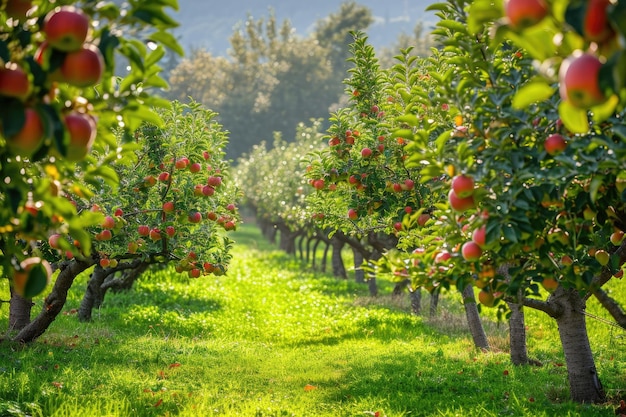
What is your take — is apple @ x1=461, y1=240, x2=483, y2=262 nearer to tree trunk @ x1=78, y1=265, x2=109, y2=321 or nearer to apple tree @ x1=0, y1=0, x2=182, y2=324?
apple tree @ x1=0, y1=0, x2=182, y2=324

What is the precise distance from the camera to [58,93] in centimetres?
316

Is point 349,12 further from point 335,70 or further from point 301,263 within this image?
point 301,263

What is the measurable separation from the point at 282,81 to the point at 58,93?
6963 centimetres

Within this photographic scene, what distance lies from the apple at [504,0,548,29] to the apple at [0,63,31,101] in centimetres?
192

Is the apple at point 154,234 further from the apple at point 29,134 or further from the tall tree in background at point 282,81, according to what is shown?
the tall tree in background at point 282,81

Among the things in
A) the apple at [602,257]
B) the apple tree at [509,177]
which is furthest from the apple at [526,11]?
the apple at [602,257]

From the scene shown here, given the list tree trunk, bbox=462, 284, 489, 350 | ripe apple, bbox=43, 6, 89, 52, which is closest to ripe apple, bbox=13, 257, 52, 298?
ripe apple, bbox=43, 6, 89, 52

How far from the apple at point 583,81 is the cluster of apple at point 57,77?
182 cm

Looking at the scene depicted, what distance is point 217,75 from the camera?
77688mm

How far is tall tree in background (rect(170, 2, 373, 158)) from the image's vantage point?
70.8 meters

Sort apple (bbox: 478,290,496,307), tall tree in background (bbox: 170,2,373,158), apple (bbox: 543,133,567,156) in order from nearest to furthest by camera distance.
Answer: apple (bbox: 543,133,567,156) < apple (bbox: 478,290,496,307) < tall tree in background (bbox: 170,2,373,158)

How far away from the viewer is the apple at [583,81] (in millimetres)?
2057

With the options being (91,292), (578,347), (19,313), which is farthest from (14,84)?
(91,292)

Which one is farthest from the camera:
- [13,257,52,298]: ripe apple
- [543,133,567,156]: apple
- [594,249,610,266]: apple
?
[594,249,610,266]: apple
